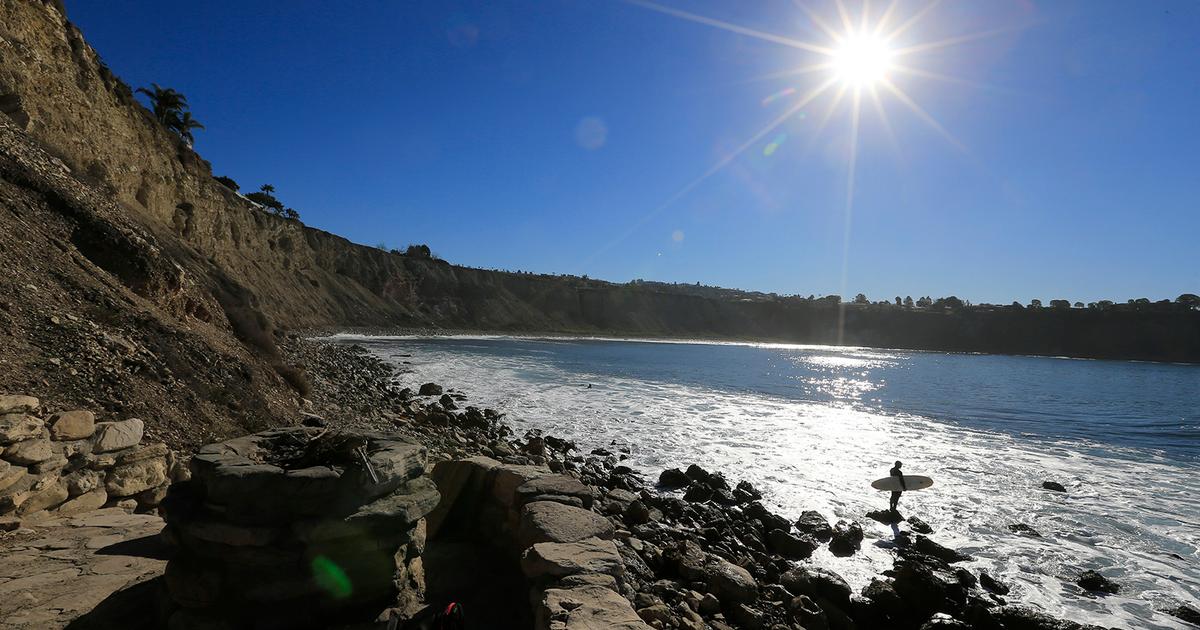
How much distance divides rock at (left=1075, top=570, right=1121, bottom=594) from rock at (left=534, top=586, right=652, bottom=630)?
284 inches

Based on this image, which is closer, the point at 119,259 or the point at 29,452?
the point at 29,452

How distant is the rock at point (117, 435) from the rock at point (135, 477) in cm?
23

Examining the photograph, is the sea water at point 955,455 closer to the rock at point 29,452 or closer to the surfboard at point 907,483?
the surfboard at point 907,483

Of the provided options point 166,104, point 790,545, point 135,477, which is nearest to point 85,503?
point 135,477

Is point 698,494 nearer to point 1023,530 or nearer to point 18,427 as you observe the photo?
point 1023,530

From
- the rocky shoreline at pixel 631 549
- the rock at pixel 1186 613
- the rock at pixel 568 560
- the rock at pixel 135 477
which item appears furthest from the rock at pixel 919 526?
the rock at pixel 135 477

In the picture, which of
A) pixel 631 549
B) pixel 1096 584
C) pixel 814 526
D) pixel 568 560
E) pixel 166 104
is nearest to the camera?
pixel 568 560

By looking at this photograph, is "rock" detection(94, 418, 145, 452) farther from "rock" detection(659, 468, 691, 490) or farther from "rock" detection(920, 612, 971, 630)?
"rock" detection(920, 612, 971, 630)

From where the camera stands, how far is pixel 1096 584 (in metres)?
7.23

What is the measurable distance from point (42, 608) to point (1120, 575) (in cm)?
1189

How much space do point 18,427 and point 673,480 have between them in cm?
938

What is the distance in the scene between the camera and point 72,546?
455 cm

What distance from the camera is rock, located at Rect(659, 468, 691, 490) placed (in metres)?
10.9

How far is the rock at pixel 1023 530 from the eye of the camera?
898cm
